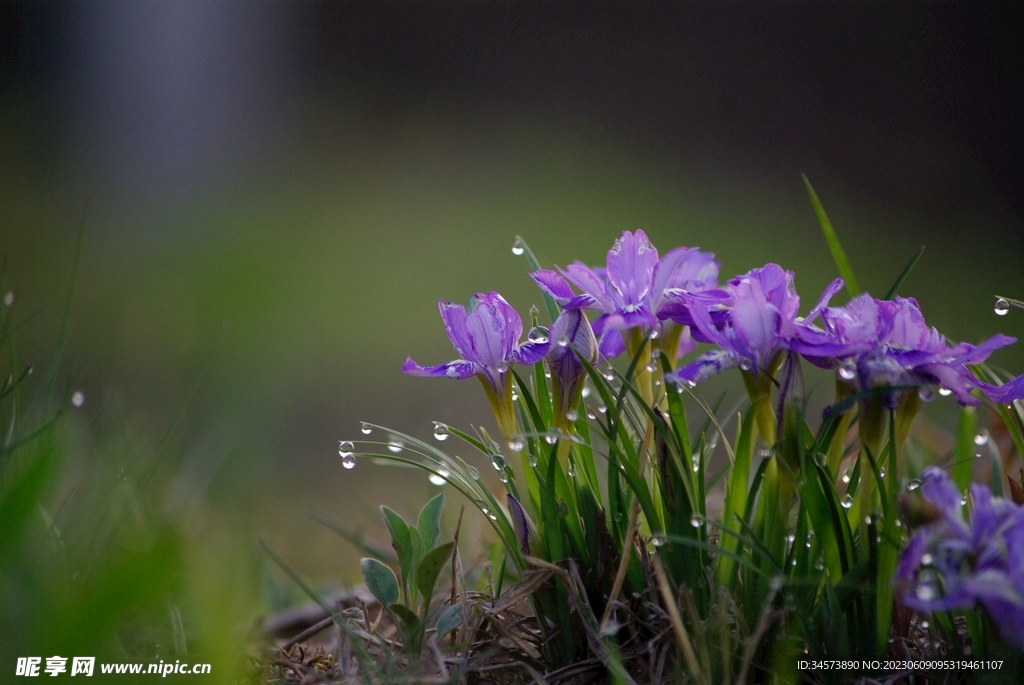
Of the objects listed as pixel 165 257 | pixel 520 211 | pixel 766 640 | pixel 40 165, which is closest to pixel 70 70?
pixel 40 165

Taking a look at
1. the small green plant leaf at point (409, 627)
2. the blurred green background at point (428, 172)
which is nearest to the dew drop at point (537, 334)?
the small green plant leaf at point (409, 627)

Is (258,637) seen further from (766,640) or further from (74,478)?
(766,640)

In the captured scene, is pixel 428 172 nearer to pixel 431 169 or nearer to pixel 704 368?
pixel 431 169

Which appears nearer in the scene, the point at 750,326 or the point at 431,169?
the point at 750,326

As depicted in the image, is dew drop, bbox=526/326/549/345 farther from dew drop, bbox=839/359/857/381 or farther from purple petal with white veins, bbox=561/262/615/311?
dew drop, bbox=839/359/857/381

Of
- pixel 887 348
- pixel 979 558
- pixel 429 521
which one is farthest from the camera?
pixel 429 521

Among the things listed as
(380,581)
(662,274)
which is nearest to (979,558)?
(662,274)

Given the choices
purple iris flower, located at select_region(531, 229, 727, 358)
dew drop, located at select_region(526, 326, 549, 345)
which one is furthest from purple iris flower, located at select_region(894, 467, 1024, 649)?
dew drop, located at select_region(526, 326, 549, 345)

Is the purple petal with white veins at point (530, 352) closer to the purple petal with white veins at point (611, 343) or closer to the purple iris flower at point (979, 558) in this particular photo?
the purple petal with white veins at point (611, 343)
